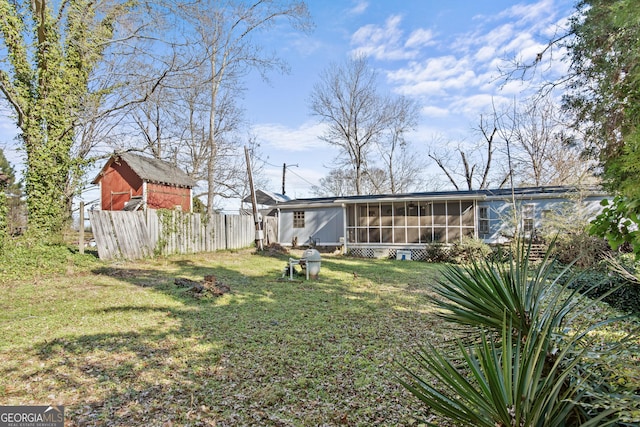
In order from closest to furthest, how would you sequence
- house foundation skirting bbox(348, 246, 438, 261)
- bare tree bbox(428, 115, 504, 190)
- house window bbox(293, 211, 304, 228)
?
house foundation skirting bbox(348, 246, 438, 261), house window bbox(293, 211, 304, 228), bare tree bbox(428, 115, 504, 190)

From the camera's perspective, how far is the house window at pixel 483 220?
15616 millimetres

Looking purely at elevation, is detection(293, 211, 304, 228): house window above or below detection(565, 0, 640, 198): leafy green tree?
below

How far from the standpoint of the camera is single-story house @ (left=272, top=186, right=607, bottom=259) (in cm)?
1445

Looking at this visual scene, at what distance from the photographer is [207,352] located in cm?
403

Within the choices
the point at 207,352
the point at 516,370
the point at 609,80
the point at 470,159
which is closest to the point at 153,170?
the point at 207,352

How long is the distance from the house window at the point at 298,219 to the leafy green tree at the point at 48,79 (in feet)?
37.9

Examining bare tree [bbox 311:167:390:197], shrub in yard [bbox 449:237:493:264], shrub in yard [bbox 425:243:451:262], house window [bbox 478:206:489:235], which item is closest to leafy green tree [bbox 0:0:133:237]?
shrub in yard [bbox 425:243:451:262]

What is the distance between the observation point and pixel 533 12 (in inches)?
331

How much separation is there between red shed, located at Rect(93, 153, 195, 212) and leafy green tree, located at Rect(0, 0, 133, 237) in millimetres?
6577

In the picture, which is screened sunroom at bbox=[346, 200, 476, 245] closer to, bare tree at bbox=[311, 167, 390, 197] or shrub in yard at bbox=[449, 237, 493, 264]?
shrub in yard at bbox=[449, 237, 493, 264]

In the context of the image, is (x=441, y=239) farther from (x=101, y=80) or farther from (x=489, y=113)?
(x=101, y=80)

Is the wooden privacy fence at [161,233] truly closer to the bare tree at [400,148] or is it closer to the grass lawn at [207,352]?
the grass lawn at [207,352]
